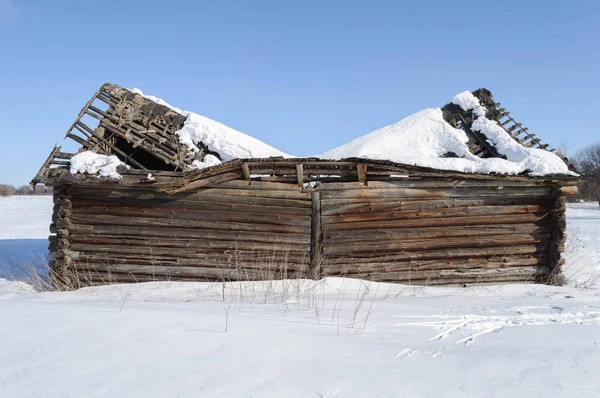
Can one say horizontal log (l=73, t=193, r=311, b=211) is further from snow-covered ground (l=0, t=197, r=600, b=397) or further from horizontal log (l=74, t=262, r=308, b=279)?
snow-covered ground (l=0, t=197, r=600, b=397)

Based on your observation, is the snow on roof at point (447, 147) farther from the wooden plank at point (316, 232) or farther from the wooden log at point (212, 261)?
the wooden log at point (212, 261)

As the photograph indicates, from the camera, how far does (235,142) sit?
8.89 metres

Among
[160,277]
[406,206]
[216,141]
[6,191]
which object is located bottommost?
[160,277]

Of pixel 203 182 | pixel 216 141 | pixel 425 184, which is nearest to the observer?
pixel 203 182

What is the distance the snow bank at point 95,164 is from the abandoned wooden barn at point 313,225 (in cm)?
32

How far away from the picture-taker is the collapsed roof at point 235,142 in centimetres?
777

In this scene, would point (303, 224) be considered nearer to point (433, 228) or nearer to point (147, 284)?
point (433, 228)

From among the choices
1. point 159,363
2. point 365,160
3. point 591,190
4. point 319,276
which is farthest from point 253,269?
point 591,190

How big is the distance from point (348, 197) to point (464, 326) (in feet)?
12.6

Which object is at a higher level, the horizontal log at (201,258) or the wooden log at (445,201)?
the wooden log at (445,201)

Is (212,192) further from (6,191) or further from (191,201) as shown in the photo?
(6,191)

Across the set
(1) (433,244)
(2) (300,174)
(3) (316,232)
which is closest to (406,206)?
(1) (433,244)

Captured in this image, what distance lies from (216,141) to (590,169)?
47.2 m

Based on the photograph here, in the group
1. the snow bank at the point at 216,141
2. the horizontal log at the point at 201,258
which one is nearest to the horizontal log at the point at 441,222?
the horizontal log at the point at 201,258
